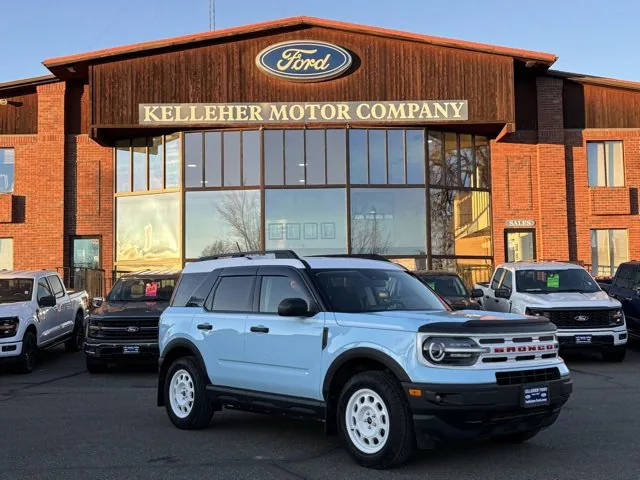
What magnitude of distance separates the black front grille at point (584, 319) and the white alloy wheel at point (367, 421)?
25.0 ft

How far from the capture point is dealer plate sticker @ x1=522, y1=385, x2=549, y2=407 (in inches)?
219

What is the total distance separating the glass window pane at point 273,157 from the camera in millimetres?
21422

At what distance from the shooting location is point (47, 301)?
13.2 metres

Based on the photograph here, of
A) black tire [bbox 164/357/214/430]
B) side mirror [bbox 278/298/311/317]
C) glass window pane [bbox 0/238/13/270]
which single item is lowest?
black tire [bbox 164/357/214/430]

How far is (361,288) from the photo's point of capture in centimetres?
676

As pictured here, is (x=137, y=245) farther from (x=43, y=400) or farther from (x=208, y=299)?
(x=208, y=299)

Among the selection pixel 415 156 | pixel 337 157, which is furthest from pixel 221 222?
pixel 415 156

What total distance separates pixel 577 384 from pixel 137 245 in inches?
613

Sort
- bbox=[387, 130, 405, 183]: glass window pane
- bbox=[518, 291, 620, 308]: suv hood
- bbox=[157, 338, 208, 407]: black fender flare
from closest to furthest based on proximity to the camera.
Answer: bbox=[157, 338, 208, 407]: black fender flare
bbox=[518, 291, 620, 308]: suv hood
bbox=[387, 130, 405, 183]: glass window pane

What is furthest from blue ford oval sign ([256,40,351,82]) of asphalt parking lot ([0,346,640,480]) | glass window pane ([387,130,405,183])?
asphalt parking lot ([0,346,640,480])

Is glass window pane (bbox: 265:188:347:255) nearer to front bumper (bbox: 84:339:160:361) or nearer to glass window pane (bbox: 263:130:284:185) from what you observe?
glass window pane (bbox: 263:130:284:185)

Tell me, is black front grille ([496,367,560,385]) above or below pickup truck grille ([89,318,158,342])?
above

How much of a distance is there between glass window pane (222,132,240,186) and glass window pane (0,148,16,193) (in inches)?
294

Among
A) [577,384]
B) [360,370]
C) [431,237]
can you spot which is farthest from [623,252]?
[360,370]
